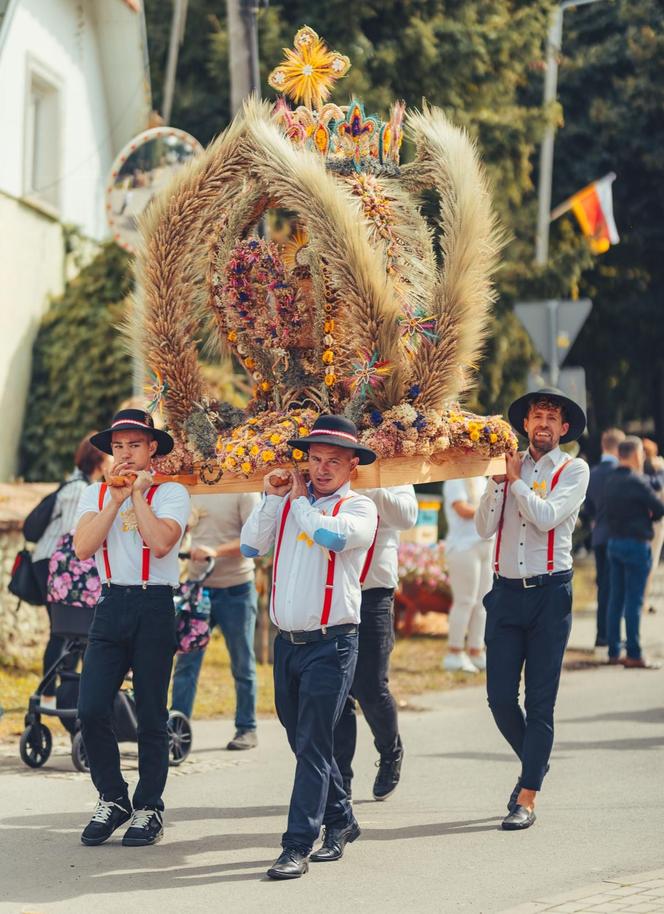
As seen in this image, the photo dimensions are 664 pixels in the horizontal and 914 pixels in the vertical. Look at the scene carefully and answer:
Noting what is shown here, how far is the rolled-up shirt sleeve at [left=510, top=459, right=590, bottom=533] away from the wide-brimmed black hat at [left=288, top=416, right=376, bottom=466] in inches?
35.2

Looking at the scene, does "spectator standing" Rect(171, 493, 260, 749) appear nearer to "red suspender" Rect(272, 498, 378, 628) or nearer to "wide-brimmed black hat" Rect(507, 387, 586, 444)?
"wide-brimmed black hat" Rect(507, 387, 586, 444)

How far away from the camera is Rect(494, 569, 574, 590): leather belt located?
7.06 m

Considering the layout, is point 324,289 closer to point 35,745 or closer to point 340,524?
point 340,524

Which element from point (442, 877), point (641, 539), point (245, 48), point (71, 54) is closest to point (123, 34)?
point (71, 54)

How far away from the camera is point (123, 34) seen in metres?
16.9

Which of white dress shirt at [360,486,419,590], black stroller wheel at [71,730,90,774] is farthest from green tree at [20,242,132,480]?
white dress shirt at [360,486,419,590]

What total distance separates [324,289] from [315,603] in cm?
146

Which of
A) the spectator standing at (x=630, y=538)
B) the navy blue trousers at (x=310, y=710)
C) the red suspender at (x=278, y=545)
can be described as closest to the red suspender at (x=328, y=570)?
the red suspender at (x=278, y=545)

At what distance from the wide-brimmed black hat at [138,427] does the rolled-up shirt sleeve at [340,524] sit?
88 cm

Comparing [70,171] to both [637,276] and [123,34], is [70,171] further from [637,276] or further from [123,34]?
[637,276]

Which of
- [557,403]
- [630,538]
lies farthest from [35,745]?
[630,538]

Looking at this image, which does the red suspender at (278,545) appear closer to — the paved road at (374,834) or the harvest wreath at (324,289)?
the harvest wreath at (324,289)

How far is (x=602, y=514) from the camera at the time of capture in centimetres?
1362

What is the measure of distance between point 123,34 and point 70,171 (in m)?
1.85
